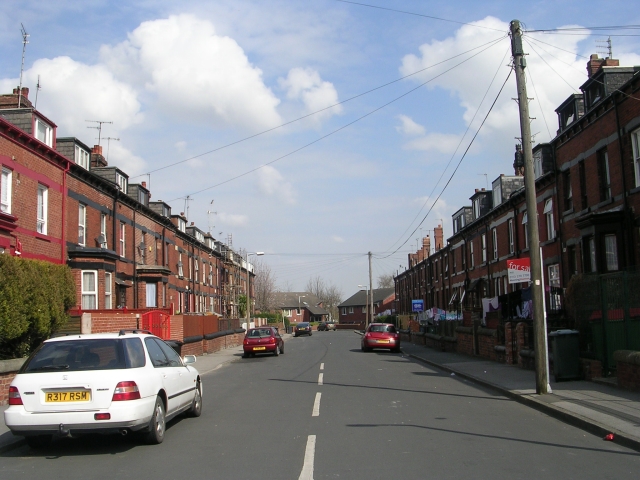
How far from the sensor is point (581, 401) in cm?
1137

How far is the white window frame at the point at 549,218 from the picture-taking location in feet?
89.2

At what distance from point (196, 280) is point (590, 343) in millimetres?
36305

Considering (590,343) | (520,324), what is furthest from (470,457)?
(520,324)

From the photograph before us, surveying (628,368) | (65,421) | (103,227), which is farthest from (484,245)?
(65,421)

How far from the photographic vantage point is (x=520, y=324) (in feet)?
61.4

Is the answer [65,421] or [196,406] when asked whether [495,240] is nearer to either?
[196,406]

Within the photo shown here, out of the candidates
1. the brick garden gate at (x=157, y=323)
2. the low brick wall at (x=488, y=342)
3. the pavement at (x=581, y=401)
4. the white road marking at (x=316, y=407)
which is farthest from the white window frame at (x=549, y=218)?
the white road marking at (x=316, y=407)

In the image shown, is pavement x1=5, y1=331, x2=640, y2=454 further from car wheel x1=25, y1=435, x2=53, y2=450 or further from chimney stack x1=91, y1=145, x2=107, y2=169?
chimney stack x1=91, y1=145, x2=107, y2=169

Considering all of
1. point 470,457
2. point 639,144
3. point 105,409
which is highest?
point 639,144

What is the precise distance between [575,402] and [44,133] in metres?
19.6

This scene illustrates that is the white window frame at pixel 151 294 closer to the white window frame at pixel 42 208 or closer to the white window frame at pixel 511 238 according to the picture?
the white window frame at pixel 42 208

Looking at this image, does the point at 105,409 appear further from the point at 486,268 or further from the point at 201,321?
the point at 486,268

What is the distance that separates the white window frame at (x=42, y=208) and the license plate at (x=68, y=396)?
14.9 meters

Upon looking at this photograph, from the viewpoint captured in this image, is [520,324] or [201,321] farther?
[201,321]
